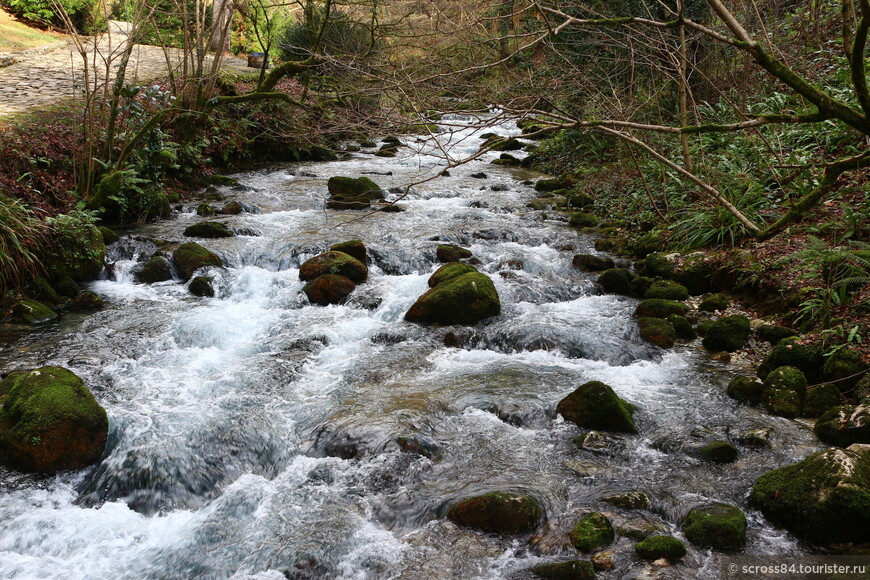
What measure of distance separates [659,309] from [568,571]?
4.92 meters

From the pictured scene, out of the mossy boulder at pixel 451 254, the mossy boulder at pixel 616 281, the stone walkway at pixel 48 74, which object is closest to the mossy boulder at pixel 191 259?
the stone walkway at pixel 48 74

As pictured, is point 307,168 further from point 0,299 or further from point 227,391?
point 227,391

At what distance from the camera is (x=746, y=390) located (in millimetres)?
6074

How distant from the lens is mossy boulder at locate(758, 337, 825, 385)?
237 inches

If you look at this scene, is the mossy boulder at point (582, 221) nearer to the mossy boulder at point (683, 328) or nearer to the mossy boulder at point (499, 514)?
the mossy boulder at point (683, 328)

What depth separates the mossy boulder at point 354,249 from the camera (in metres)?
9.95

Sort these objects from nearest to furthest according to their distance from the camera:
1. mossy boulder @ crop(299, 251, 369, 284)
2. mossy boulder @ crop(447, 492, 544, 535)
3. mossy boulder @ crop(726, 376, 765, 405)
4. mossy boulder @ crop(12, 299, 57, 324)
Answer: mossy boulder @ crop(447, 492, 544, 535) → mossy boulder @ crop(726, 376, 765, 405) → mossy boulder @ crop(12, 299, 57, 324) → mossy boulder @ crop(299, 251, 369, 284)

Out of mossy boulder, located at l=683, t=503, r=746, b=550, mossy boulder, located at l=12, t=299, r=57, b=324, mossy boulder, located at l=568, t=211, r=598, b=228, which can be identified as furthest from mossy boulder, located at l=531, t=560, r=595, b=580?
mossy boulder, located at l=568, t=211, r=598, b=228

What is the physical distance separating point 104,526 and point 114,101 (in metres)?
7.74

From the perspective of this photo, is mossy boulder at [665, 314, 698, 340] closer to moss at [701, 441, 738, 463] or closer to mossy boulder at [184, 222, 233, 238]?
moss at [701, 441, 738, 463]

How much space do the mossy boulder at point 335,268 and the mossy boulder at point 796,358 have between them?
551 centimetres

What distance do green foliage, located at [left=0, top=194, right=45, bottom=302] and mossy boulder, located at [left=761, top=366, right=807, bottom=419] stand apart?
8.58 metres

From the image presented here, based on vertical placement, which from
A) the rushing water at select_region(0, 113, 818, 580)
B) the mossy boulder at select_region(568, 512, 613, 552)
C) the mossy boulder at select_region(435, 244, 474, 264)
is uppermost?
the mossy boulder at select_region(435, 244, 474, 264)

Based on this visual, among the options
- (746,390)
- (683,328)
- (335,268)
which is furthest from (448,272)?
(746,390)
